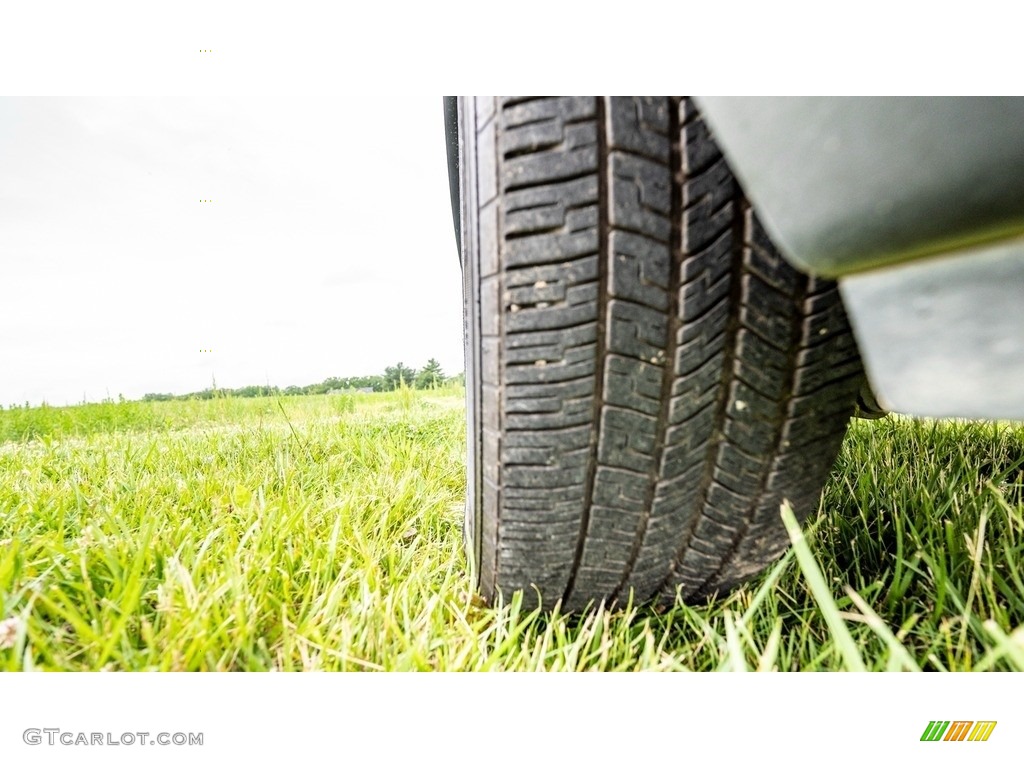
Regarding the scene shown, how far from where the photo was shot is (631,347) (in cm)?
40

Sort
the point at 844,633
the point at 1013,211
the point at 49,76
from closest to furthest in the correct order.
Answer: the point at 1013,211, the point at 844,633, the point at 49,76

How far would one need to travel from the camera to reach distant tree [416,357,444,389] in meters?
1.42

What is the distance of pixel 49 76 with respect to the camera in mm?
493

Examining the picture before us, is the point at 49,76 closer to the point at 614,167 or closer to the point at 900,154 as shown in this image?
the point at 614,167

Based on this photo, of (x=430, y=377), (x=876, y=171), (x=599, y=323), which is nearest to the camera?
(x=876, y=171)

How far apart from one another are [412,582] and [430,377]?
35.5 inches
